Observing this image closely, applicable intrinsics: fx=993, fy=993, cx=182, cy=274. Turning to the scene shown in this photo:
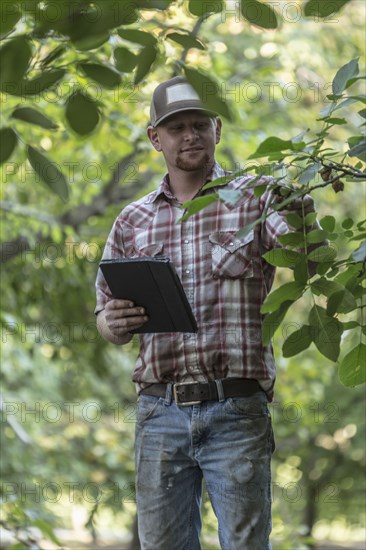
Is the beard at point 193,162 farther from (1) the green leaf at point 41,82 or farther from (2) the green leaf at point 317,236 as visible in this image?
(1) the green leaf at point 41,82

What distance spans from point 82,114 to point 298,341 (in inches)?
32.1

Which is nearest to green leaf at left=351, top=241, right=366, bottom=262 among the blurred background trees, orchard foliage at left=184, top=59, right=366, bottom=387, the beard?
orchard foliage at left=184, top=59, right=366, bottom=387

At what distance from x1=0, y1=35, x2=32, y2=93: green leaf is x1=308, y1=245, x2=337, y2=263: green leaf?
0.91m

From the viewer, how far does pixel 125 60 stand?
50.9 inches

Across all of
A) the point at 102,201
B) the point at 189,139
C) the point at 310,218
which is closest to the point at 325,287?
the point at 310,218

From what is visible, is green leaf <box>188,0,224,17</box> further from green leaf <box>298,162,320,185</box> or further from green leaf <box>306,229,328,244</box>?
green leaf <box>306,229,328,244</box>

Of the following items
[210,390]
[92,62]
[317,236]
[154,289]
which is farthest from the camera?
[210,390]

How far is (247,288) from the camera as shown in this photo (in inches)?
95.3

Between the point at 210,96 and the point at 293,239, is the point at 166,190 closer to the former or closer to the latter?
the point at 293,239

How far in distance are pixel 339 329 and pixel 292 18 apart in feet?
21.1

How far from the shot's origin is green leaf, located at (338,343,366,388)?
194 centimetres

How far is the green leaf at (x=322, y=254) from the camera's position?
1901mm

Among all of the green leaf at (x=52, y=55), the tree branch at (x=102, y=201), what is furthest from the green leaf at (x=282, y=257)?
the tree branch at (x=102, y=201)

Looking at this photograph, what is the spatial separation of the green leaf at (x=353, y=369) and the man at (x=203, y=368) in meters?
0.45
